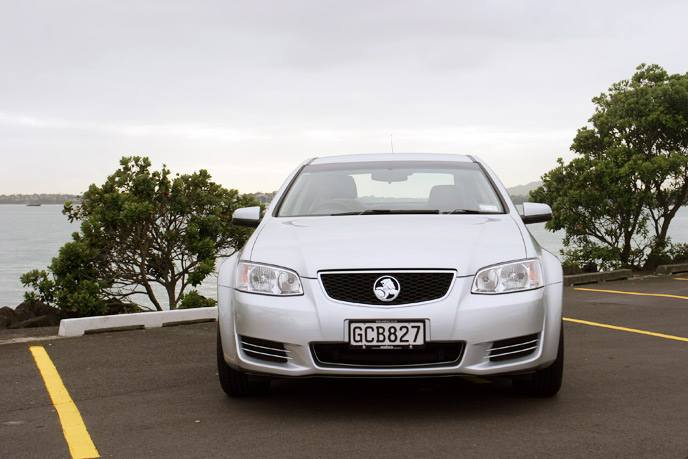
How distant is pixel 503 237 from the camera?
5180 mm

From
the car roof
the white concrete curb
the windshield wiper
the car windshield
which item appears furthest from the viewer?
the white concrete curb

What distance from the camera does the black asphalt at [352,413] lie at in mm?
4371

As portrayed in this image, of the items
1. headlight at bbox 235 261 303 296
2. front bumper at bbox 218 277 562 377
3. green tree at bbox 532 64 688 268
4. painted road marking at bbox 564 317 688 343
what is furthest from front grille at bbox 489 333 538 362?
green tree at bbox 532 64 688 268

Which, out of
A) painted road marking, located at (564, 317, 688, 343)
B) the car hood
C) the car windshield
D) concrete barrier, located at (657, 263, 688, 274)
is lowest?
concrete barrier, located at (657, 263, 688, 274)

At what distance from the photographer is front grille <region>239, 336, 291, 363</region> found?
4820 mm

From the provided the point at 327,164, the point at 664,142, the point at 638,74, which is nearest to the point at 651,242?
the point at 664,142

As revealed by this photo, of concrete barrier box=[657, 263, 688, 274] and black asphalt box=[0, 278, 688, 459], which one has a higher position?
black asphalt box=[0, 278, 688, 459]

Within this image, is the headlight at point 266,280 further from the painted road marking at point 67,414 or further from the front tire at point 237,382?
the painted road marking at point 67,414

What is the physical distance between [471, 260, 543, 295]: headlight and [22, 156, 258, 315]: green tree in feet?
47.4

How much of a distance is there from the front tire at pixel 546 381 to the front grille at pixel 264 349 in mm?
1541

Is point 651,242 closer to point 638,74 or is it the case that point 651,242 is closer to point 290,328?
point 638,74

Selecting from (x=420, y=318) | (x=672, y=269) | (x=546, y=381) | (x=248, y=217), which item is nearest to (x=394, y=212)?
(x=248, y=217)

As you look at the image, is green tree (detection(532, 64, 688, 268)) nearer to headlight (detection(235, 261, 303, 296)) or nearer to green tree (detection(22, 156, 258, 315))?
green tree (detection(22, 156, 258, 315))

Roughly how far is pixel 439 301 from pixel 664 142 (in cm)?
1899
